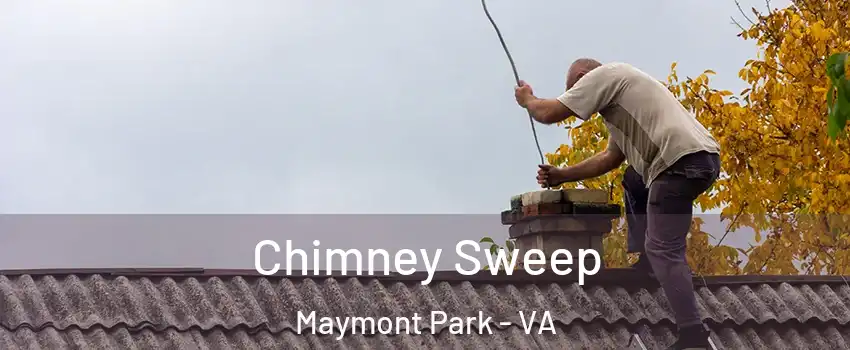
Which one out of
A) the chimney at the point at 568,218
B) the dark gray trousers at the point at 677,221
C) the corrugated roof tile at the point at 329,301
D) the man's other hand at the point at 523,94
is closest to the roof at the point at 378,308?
the corrugated roof tile at the point at 329,301

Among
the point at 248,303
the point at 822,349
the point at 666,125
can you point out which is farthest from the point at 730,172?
the point at 248,303

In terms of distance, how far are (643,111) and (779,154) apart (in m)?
6.35

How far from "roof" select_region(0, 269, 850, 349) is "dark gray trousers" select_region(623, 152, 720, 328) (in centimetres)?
46

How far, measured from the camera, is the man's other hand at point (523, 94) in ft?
20.2

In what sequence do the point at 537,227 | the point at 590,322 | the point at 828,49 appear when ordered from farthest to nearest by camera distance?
the point at 828,49, the point at 537,227, the point at 590,322

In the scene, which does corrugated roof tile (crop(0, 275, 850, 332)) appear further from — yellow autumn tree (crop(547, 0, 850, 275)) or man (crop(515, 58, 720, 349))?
yellow autumn tree (crop(547, 0, 850, 275))

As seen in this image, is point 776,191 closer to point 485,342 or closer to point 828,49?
point 828,49

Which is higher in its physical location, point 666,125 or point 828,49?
point 828,49

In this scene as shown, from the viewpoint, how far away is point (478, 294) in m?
6.56

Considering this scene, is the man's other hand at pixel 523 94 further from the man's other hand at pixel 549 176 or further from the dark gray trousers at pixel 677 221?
the dark gray trousers at pixel 677 221

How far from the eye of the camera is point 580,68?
632cm

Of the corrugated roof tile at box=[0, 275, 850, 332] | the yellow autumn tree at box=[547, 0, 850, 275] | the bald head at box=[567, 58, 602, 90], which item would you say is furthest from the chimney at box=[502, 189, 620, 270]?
the yellow autumn tree at box=[547, 0, 850, 275]

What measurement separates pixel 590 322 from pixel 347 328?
1.45 m

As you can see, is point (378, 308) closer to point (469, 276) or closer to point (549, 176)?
point (469, 276)
